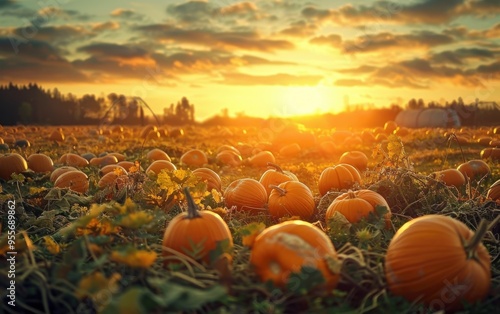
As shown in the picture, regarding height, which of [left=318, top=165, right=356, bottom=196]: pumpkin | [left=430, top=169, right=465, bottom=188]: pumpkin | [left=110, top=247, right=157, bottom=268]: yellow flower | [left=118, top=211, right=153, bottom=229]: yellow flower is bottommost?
[left=430, top=169, right=465, bottom=188]: pumpkin

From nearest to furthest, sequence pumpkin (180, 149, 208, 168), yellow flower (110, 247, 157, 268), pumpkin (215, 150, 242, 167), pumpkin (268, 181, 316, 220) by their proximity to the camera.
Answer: yellow flower (110, 247, 157, 268)
pumpkin (268, 181, 316, 220)
pumpkin (180, 149, 208, 168)
pumpkin (215, 150, 242, 167)

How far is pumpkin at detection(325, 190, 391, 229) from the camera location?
190 inches

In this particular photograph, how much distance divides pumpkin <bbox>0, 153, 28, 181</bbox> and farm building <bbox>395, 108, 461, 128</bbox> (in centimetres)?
3557

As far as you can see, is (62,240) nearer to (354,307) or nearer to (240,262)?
(240,262)

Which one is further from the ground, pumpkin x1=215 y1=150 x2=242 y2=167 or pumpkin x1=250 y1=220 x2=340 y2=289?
pumpkin x1=250 y1=220 x2=340 y2=289

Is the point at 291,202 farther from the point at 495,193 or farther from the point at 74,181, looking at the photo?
the point at 74,181

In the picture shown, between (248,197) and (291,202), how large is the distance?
763 millimetres

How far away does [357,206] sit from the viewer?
491 cm

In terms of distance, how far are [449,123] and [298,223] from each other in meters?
39.8

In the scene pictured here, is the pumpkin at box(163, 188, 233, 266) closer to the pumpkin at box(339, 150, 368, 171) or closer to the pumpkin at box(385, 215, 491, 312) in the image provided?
the pumpkin at box(385, 215, 491, 312)

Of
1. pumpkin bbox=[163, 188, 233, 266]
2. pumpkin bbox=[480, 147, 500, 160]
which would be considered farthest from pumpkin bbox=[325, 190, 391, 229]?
pumpkin bbox=[480, 147, 500, 160]

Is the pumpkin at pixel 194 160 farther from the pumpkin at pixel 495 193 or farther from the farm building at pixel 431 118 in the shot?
the farm building at pixel 431 118

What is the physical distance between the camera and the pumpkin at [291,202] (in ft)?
18.7

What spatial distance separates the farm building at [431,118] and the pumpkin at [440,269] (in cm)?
3797
